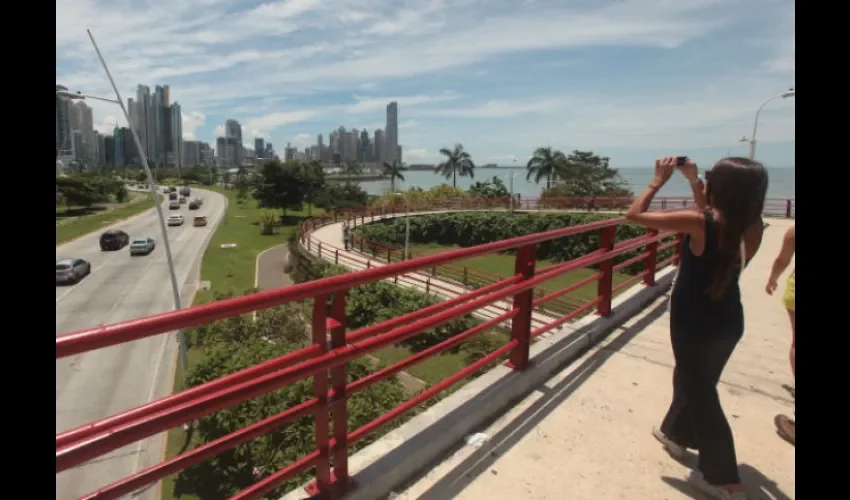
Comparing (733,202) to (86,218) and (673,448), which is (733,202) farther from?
(86,218)

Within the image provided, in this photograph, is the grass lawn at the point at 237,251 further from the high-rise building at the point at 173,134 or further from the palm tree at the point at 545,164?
the palm tree at the point at 545,164

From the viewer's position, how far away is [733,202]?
2.20m

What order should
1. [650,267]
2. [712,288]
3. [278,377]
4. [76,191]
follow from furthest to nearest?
[76,191] → [650,267] → [712,288] → [278,377]

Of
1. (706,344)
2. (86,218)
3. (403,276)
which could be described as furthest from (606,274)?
(86,218)

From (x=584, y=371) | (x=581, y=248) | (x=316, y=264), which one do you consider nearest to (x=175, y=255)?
(x=316, y=264)

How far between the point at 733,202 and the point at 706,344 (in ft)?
2.18

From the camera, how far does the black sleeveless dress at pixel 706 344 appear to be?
234 cm

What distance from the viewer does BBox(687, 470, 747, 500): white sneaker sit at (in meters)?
2.41
